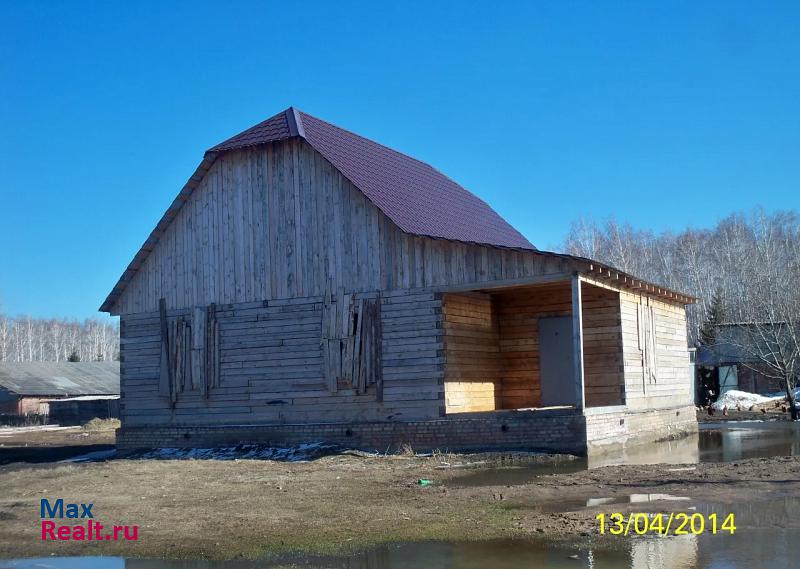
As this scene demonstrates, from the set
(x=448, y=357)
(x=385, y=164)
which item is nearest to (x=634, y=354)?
(x=448, y=357)

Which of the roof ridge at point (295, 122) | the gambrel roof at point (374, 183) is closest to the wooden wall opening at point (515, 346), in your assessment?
the gambrel roof at point (374, 183)

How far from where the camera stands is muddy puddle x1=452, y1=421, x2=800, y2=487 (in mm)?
15539

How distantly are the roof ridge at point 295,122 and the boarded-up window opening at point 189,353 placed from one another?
5212 mm

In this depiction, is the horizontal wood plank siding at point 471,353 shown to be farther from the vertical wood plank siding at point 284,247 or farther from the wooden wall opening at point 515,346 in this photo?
the vertical wood plank siding at point 284,247

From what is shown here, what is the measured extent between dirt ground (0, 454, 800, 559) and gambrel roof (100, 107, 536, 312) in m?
6.94

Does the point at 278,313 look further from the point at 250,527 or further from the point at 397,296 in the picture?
the point at 250,527

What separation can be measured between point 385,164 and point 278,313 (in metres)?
6.34

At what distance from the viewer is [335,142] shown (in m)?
24.1

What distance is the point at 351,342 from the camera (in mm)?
21375

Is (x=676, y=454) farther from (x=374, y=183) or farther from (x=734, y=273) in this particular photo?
(x=734, y=273)

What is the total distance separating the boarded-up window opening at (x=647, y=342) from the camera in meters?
23.5

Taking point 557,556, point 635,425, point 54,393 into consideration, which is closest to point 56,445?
point 635,425
